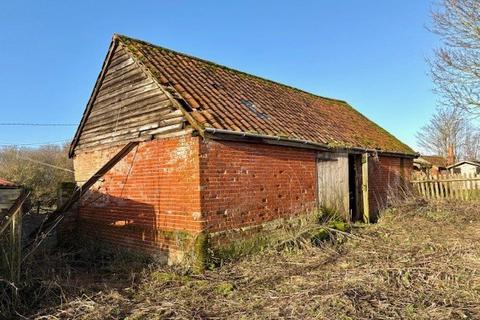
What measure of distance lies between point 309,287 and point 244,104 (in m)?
5.94

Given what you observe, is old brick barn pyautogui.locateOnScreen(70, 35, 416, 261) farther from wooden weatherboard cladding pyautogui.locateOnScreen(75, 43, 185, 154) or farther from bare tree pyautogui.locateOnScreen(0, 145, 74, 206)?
bare tree pyautogui.locateOnScreen(0, 145, 74, 206)

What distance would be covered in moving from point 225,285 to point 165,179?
3.12m

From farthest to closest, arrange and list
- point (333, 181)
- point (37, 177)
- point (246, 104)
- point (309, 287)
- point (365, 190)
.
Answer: point (37, 177), point (365, 190), point (333, 181), point (246, 104), point (309, 287)

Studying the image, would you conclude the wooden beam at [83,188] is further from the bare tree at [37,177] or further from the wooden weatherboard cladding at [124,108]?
the bare tree at [37,177]

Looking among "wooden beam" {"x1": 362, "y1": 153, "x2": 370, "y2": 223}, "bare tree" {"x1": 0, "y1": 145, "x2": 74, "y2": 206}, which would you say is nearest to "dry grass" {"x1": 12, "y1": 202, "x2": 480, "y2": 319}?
"wooden beam" {"x1": 362, "y1": 153, "x2": 370, "y2": 223}

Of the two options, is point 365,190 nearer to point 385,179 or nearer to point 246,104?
point 385,179

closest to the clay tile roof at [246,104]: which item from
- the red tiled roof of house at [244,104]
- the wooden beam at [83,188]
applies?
the red tiled roof of house at [244,104]

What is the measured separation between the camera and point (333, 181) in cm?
1166

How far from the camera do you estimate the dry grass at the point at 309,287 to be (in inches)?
202

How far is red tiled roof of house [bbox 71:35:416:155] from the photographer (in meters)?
9.09

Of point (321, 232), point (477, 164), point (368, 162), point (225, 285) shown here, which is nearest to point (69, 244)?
point (225, 285)

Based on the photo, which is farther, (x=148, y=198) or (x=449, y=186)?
(x=449, y=186)

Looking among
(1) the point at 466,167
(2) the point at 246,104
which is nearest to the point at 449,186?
(2) the point at 246,104

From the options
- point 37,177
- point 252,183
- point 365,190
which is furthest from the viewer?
point 37,177
